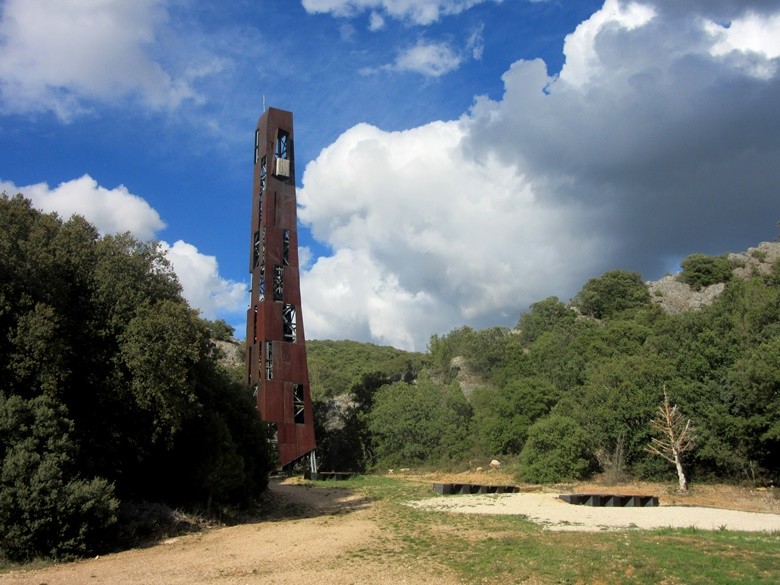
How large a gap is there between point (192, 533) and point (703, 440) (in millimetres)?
20258

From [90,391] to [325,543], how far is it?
249 inches

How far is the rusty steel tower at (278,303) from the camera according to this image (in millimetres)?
30141

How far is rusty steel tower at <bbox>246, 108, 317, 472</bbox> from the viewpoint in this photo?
30.1m

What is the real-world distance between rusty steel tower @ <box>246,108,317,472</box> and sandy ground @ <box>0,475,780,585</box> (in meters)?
8.89

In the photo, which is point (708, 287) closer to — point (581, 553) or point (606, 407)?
point (606, 407)

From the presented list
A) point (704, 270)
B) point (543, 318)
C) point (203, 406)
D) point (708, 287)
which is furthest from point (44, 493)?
point (704, 270)

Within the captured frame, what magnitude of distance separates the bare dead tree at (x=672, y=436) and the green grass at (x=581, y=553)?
12226 millimetres

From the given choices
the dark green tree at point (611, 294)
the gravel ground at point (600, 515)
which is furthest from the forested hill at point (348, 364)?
the gravel ground at point (600, 515)

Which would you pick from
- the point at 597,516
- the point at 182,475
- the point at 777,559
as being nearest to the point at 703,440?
the point at 597,516

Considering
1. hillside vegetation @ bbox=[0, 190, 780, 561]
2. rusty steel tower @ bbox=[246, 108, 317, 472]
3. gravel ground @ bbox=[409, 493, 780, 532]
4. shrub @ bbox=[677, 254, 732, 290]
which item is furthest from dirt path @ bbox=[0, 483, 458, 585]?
shrub @ bbox=[677, 254, 732, 290]

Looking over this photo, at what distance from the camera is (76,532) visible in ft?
37.3

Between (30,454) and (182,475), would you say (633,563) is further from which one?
(182,475)

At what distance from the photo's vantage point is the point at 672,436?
2378 centimetres

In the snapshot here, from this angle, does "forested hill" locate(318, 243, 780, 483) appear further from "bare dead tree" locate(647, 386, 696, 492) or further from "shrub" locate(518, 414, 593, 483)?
"bare dead tree" locate(647, 386, 696, 492)
